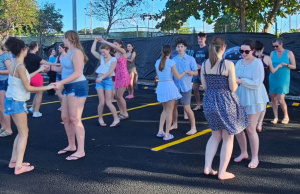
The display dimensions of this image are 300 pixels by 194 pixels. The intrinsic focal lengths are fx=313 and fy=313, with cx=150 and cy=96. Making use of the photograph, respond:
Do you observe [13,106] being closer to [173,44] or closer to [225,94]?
[225,94]

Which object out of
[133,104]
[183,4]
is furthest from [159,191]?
[183,4]

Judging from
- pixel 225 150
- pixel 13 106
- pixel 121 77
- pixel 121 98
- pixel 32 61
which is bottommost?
pixel 225 150

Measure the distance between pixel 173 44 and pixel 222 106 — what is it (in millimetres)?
9550

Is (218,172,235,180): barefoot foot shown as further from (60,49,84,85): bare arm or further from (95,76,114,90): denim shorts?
(95,76,114,90): denim shorts

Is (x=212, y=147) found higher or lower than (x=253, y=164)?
higher

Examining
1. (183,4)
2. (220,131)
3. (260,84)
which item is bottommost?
(220,131)

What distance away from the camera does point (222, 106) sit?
3656mm

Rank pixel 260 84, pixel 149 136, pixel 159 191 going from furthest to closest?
pixel 149 136
pixel 260 84
pixel 159 191

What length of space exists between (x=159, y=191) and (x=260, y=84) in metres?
1.91

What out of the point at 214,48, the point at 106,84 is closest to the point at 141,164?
the point at 214,48

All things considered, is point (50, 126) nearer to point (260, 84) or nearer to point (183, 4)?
point (260, 84)

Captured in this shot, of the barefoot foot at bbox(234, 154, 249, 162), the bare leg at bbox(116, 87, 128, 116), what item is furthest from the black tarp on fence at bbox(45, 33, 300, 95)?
the barefoot foot at bbox(234, 154, 249, 162)

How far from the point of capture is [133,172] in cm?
415

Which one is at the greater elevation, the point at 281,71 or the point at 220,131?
the point at 281,71
